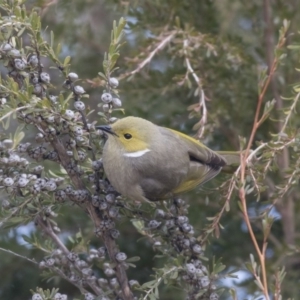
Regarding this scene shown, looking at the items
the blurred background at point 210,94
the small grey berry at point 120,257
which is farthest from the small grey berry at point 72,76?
Answer: the blurred background at point 210,94

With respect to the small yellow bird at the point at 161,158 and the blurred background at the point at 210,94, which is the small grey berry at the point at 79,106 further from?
the blurred background at the point at 210,94

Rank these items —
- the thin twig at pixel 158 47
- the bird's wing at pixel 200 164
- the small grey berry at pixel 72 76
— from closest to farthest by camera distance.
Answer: the small grey berry at pixel 72 76, the bird's wing at pixel 200 164, the thin twig at pixel 158 47

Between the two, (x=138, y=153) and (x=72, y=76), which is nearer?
(x=72, y=76)

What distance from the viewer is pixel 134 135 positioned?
2766 mm

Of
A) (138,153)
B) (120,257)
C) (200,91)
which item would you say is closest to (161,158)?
(138,153)

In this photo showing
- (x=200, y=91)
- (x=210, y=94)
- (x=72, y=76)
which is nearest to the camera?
Result: (x=72, y=76)

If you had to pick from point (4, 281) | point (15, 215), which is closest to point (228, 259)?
point (4, 281)

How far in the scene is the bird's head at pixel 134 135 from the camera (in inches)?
106

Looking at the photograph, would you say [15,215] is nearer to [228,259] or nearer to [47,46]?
[47,46]

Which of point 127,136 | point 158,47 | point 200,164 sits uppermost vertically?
point 158,47

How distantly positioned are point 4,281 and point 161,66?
1525 millimetres

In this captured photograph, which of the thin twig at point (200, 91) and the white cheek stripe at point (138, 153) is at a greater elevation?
the thin twig at point (200, 91)

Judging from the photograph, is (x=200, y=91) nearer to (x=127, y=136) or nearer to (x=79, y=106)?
(x=127, y=136)

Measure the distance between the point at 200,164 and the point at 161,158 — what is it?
153 mm
